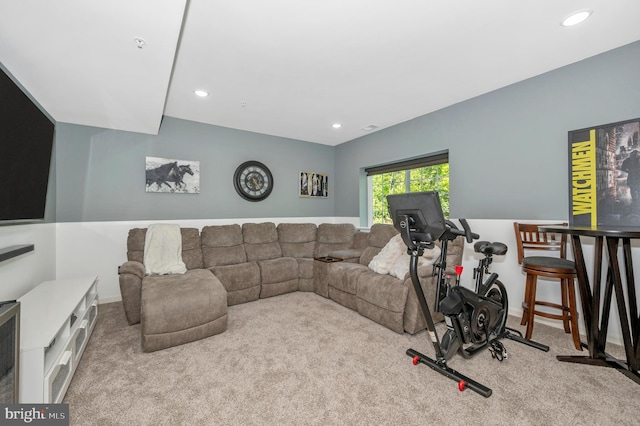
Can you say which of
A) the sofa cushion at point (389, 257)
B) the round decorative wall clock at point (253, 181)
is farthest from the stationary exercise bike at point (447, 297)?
the round decorative wall clock at point (253, 181)

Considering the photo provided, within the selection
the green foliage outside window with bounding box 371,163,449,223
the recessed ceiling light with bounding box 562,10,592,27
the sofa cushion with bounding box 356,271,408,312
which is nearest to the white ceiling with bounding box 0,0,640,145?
the recessed ceiling light with bounding box 562,10,592,27

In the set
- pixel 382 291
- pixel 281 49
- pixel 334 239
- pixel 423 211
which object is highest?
pixel 281 49

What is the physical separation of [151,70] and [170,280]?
192 centimetres

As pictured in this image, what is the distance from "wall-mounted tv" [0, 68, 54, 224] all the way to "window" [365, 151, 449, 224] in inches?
128

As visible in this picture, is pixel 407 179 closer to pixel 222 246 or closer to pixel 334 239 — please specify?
pixel 334 239

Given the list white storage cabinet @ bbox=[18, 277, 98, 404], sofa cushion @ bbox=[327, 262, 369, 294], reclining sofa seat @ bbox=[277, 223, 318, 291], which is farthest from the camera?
reclining sofa seat @ bbox=[277, 223, 318, 291]

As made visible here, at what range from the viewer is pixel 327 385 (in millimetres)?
1766

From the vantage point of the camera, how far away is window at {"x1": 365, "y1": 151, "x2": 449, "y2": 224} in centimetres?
373

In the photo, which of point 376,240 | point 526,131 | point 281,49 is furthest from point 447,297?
point 281,49

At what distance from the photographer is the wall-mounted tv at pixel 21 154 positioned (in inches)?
64.2

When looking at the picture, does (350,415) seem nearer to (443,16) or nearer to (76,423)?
(76,423)

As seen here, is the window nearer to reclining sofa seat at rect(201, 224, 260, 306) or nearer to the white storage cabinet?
reclining sofa seat at rect(201, 224, 260, 306)

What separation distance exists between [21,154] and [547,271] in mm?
4054

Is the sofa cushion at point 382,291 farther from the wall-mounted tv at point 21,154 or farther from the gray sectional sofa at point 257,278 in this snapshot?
the wall-mounted tv at point 21,154
